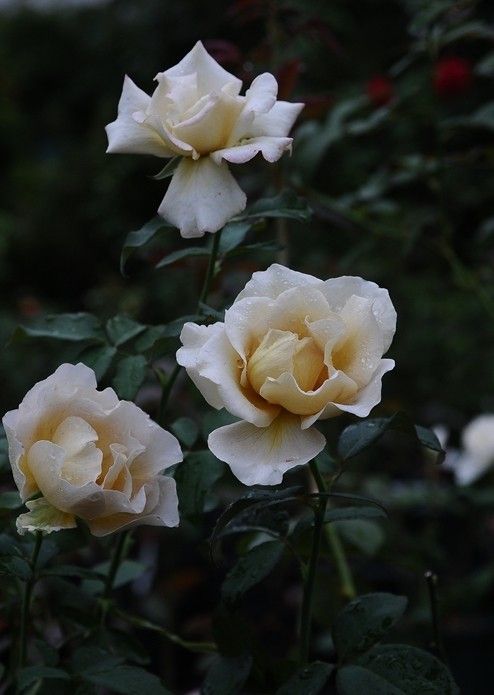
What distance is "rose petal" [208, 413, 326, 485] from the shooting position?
506mm

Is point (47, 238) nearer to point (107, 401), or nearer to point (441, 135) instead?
point (441, 135)

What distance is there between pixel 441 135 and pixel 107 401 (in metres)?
0.80

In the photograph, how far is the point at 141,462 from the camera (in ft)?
1.83

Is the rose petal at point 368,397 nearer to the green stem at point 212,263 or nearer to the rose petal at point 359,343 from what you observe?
the rose petal at point 359,343

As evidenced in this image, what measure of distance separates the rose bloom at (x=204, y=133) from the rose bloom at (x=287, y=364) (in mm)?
66

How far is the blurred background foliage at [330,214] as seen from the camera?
1267 mm

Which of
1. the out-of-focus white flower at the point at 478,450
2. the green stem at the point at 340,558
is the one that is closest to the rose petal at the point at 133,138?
the green stem at the point at 340,558

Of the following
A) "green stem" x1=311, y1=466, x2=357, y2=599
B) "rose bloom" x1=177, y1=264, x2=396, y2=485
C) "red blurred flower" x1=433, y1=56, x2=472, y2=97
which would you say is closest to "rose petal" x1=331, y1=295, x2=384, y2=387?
"rose bloom" x1=177, y1=264, x2=396, y2=485

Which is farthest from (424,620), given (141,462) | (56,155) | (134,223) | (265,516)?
(56,155)

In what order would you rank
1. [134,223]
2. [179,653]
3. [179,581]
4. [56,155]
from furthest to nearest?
[56,155] → [134,223] → [179,653] → [179,581]

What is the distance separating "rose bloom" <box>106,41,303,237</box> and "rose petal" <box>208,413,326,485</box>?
126 mm

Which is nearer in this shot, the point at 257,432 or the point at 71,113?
the point at 257,432

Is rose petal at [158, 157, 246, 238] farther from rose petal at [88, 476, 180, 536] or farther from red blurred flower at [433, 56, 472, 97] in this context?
red blurred flower at [433, 56, 472, 97]

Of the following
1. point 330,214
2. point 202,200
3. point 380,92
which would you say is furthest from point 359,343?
point 380,92
